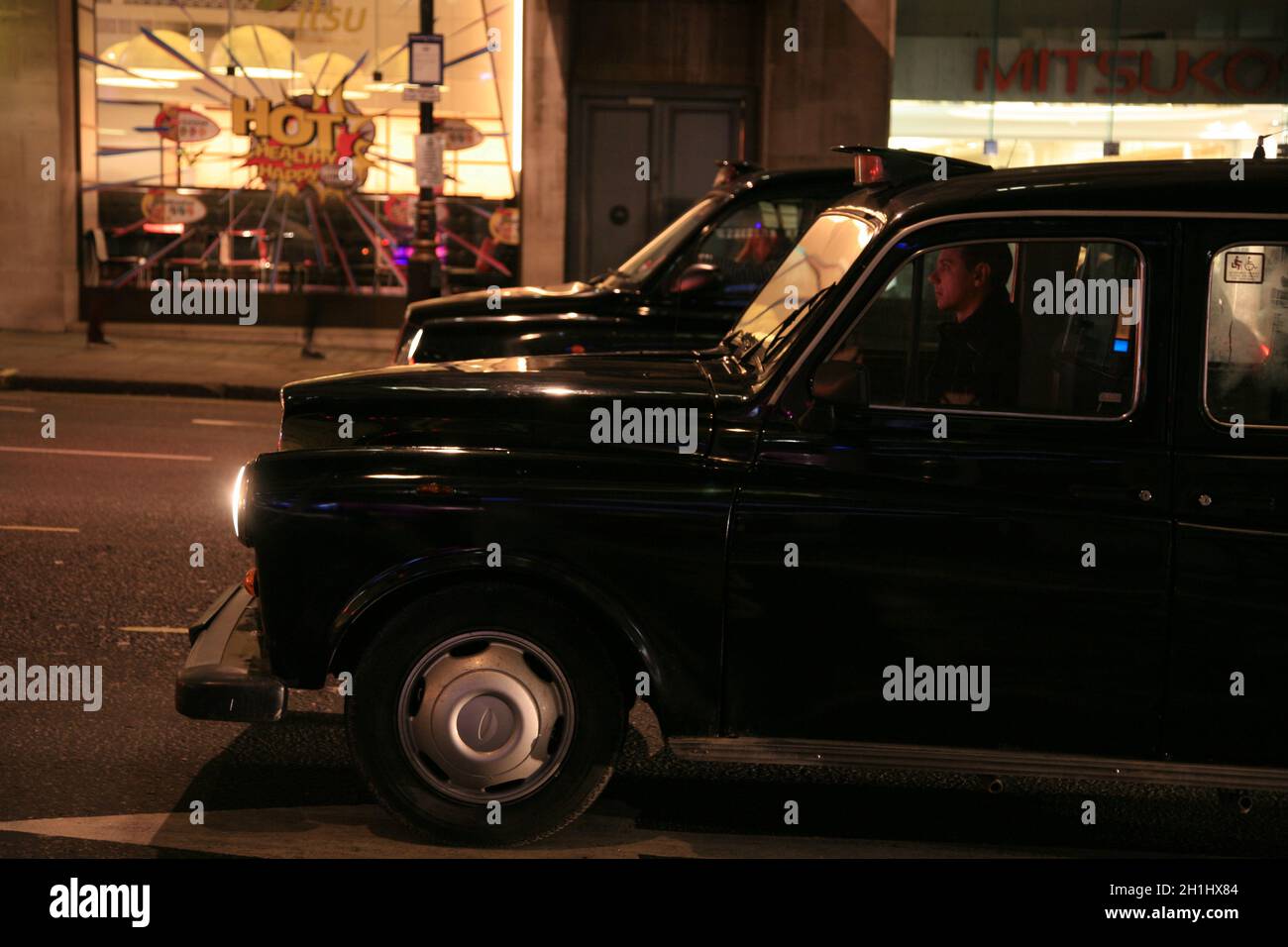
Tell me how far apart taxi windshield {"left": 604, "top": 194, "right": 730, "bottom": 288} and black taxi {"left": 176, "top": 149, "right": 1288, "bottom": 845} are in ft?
16.0

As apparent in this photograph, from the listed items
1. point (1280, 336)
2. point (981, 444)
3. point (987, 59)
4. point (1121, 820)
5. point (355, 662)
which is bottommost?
point (1121, 820)

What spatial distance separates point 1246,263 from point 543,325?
5222mm

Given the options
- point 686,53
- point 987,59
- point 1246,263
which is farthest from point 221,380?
point 1246,263

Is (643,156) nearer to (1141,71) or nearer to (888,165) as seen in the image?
(1141,71)

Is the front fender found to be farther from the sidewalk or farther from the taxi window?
the sidewalk

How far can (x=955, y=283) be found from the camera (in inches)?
181

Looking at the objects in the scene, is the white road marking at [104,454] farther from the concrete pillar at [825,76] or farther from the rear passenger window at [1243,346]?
the concrete pillar at [825,76]

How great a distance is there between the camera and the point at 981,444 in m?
4.58

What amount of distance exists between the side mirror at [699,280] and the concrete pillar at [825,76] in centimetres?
1104

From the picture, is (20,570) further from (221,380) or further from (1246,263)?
(221,380)

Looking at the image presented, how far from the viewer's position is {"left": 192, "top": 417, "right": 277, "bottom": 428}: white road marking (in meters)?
13.6

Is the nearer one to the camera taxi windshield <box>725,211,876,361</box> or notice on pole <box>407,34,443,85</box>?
taxi windshield <box>725,211,876,361</box>

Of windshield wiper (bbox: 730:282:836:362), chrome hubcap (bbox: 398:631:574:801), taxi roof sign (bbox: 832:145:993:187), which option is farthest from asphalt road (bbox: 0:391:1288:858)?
taxi roof sign (bbox: 832:145:993:187)

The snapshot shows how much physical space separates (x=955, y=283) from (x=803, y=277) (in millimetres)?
742
